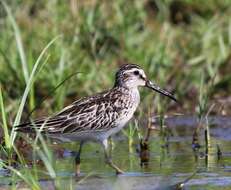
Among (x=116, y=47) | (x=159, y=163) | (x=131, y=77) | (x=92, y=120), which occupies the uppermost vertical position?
(x=116, y=47)

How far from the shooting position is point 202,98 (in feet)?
35.0

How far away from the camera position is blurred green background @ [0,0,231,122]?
12508 millimetres

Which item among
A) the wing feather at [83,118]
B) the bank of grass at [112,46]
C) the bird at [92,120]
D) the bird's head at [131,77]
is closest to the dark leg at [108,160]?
the bird at [92,120]

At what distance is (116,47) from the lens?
1411 centimetres

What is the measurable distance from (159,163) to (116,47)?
4674 millimetres

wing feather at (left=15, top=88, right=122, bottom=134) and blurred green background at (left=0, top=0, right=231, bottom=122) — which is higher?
blurred green background at (left=0, top=0, right=231, bottom=122)

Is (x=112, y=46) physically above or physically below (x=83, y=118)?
above

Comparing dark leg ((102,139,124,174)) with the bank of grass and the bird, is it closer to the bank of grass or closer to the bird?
the bird

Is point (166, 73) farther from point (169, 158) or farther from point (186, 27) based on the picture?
point (169, 158)

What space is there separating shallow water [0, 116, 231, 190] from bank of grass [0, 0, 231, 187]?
647mm

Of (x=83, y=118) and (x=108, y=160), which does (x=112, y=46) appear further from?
(x=108, y=160)

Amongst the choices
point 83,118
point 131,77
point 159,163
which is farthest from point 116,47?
point 159,163

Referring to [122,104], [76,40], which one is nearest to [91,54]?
[76,40]

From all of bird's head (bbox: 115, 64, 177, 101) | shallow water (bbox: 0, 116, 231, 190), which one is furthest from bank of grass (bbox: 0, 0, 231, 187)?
bird's head (bbox: 115, 64, 177, 101)
